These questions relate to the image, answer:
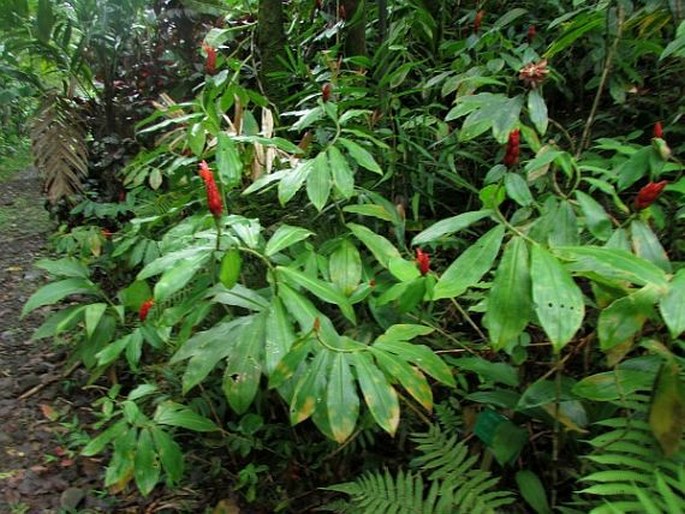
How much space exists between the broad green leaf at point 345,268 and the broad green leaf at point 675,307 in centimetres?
77

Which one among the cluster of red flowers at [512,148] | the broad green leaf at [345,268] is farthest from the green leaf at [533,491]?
the cluster of red flowers at [512,148]

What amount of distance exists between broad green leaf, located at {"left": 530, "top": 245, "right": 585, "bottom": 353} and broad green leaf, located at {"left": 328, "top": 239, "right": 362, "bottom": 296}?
2.05 ft

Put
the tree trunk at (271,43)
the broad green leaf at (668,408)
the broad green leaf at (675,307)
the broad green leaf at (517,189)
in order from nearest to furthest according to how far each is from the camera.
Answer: the broad green leaf at (675,307), the broad green leaf at (668,408), the broad green leaf at (517,189), the tree trunk at (271,43)

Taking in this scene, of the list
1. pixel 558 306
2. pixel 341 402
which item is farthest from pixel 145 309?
pixel 558 306

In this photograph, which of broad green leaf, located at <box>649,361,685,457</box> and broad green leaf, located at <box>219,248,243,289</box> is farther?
broad green leaf, located at <box>219,248,243,289</box>

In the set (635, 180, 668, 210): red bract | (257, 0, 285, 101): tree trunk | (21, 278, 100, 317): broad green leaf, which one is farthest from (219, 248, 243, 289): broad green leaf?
(257, 0, 285, 101): tree trunk

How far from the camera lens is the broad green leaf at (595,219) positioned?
124 cm

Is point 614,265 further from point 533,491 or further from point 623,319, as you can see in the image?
point 533,491

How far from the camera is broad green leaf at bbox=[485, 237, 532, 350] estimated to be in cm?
100

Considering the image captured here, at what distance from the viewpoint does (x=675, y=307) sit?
93 cm

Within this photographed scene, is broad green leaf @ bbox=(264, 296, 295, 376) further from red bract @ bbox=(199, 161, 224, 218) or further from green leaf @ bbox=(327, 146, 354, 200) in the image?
green leaf @ bbox=(327, 146, 354, 200)

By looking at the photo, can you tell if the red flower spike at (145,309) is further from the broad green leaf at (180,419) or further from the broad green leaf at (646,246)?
the broad green leaf at (646,246)

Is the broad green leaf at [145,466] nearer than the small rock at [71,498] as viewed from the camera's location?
Yes

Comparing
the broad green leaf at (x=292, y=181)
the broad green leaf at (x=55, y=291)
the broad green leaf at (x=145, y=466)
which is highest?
the broad green leaf at (x=292, y=181)
